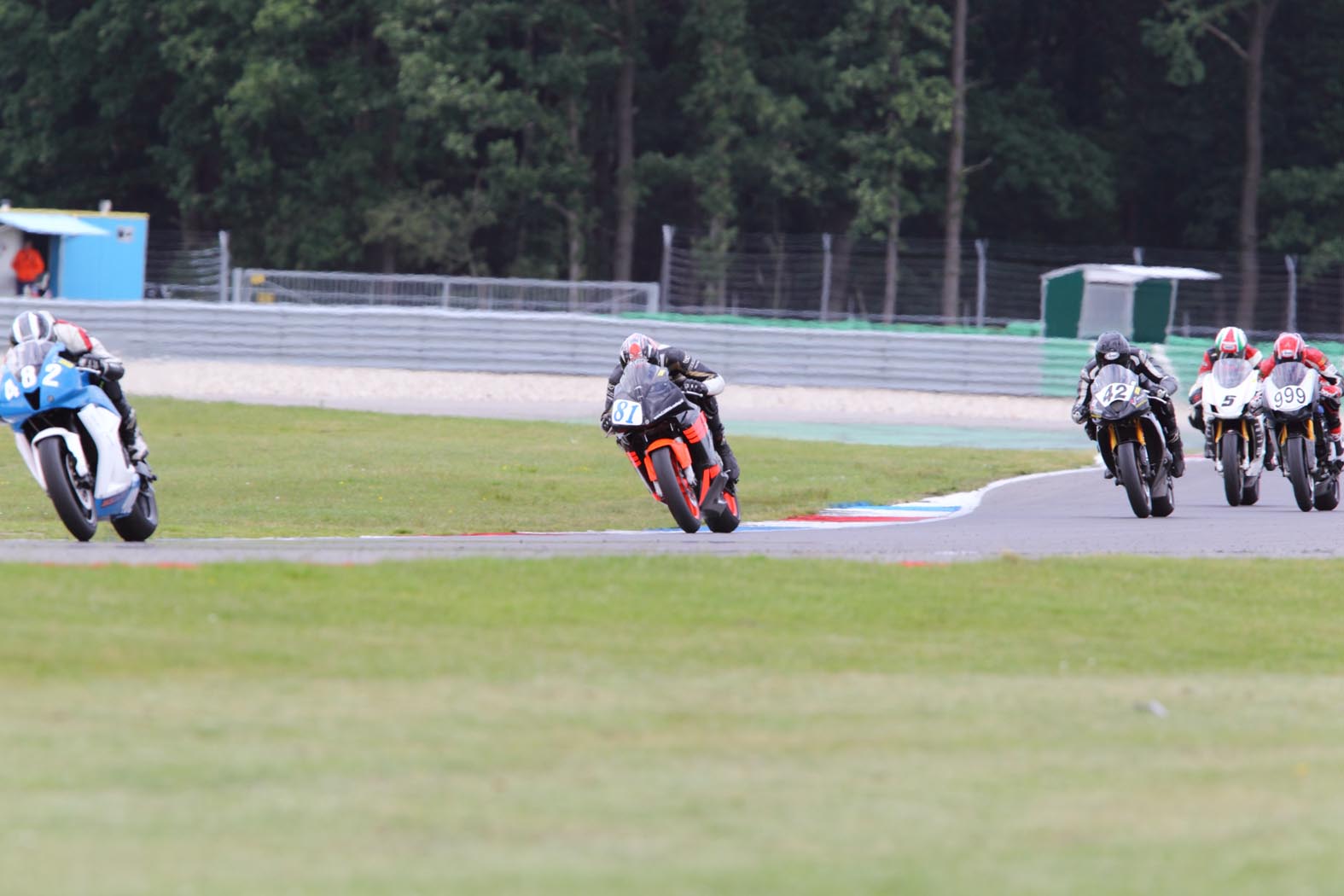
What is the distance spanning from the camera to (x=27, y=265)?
37500 mm

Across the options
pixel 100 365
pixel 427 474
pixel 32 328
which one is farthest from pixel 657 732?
pixel 427 474

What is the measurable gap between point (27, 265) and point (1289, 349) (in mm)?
26895

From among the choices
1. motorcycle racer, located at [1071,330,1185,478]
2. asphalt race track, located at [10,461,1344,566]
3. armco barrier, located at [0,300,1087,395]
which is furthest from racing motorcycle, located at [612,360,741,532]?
armco barrier, located at [0,300,1087,395]

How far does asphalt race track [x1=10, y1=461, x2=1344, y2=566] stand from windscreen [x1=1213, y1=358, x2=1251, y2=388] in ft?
3.08

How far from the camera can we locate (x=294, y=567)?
930 centimetres

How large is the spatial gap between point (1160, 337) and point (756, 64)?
57.1 feet

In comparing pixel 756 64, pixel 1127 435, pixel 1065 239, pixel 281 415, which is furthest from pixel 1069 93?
pixel 1127 435

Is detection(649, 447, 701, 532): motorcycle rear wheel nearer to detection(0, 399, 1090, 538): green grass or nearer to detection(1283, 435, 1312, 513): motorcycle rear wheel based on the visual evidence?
detection(0, 399, 1090, 538): green grass

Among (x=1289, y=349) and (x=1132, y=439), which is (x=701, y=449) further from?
(x=1289, y=349)

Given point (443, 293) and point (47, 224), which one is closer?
point (443, 293)

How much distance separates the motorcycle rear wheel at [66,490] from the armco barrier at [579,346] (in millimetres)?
17578

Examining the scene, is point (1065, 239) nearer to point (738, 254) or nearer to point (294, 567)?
point (738, 254)

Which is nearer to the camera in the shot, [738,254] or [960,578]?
[960,578]

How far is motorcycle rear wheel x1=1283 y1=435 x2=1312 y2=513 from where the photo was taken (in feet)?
50.8
